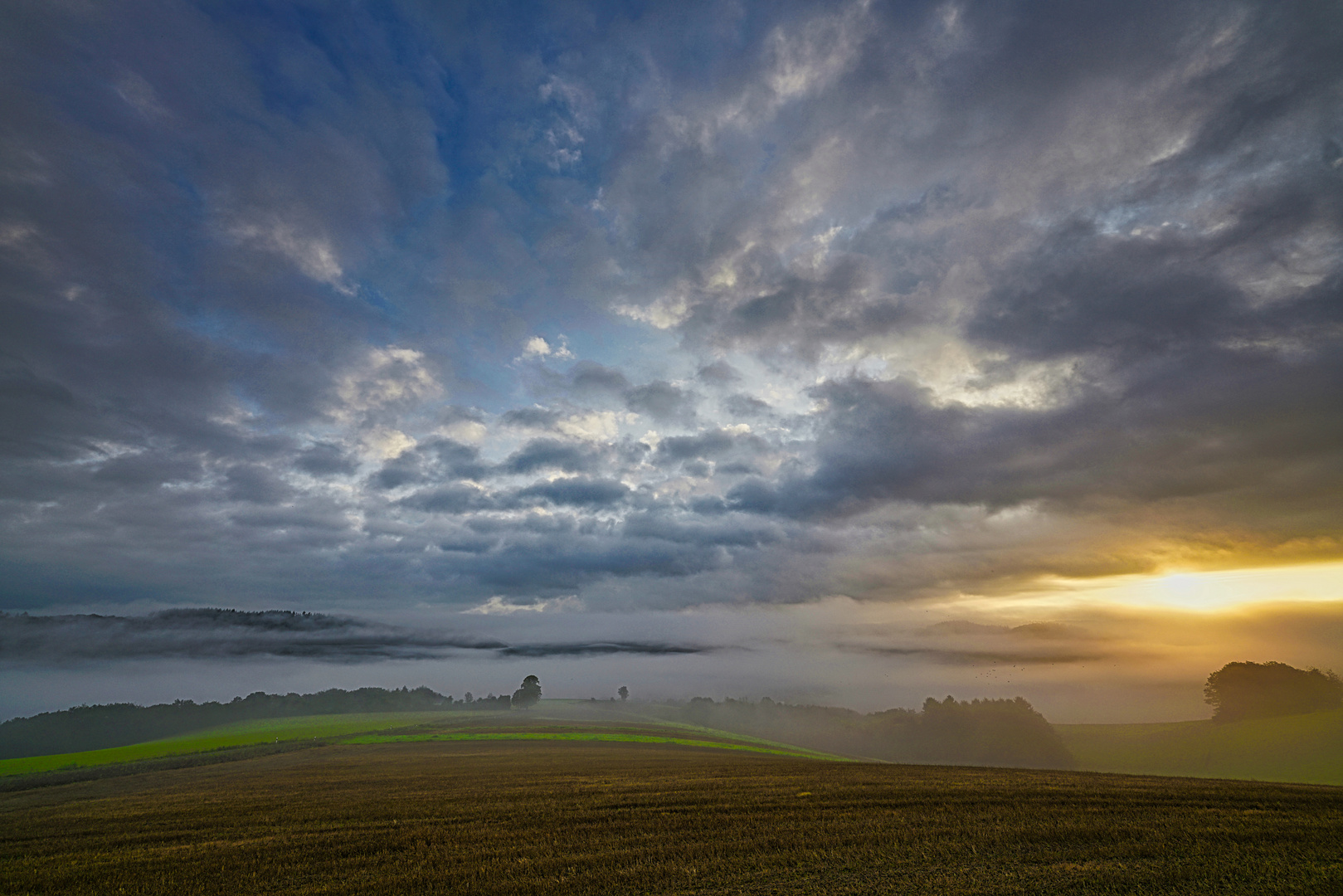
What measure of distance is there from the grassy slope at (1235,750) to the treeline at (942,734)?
26.5ft

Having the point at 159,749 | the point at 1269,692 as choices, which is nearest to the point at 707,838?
the point at 159,749

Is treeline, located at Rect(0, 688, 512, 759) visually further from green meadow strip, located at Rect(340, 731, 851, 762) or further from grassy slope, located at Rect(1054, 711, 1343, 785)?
grassy slope, located at Rect(1054, 711, 1343, 785)

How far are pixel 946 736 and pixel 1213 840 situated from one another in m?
117

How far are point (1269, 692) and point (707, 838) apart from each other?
119298 millimetres

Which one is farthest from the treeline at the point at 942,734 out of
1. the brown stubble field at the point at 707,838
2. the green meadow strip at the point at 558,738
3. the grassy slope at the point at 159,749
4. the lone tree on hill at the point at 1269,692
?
the grassy slope at the point at 159,749

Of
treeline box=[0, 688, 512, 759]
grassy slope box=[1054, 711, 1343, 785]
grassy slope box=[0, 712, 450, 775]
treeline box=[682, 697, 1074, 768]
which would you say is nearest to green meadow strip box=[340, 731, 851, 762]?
grassy slope box=[0, 712, 450, 775]

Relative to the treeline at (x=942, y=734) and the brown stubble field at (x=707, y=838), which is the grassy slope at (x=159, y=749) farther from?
the treeline at (x=942, y=734)

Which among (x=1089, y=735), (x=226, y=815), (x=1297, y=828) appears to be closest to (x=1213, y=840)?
(x=1297, y=828)

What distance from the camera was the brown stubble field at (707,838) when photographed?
42.1 ft

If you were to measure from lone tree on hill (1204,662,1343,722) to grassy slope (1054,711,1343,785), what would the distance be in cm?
421

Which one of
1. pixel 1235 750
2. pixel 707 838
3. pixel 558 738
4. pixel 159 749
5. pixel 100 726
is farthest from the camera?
pixel 100 726

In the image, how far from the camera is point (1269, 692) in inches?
3361

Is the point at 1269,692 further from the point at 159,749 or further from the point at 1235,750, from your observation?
the point at 159,749

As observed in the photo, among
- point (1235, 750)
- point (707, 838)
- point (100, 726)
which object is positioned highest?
point (707, 838)
